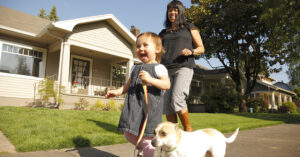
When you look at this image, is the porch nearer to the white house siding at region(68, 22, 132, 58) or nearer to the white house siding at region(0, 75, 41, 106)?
→ the white house siding at region(0, 75, 41, 106)

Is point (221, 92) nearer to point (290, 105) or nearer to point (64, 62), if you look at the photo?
point (64, 62)

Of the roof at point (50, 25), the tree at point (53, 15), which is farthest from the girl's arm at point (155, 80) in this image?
the tree at point (53, 15)

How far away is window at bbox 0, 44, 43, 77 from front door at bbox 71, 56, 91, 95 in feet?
6.08

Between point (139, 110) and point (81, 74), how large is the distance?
11.1m

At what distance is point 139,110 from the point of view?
1.86 m

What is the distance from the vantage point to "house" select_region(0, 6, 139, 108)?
930 centimetres

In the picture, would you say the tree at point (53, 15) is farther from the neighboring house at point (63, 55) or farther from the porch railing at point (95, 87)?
the porch railing at point (95, 87)

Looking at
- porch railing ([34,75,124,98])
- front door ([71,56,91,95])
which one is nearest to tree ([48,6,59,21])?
front door ([71,56,91,95])

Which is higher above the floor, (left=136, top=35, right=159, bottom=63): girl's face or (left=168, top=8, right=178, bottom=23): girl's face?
(left=168, top=8, right=178, bottom=23): girl's face

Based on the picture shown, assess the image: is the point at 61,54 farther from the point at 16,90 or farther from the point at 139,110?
the point at 139,110

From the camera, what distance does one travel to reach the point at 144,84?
1812mm

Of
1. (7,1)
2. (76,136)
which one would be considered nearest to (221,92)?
(76,136)

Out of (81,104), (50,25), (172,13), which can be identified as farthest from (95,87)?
(172,13)

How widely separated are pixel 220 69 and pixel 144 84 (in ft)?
70.5
